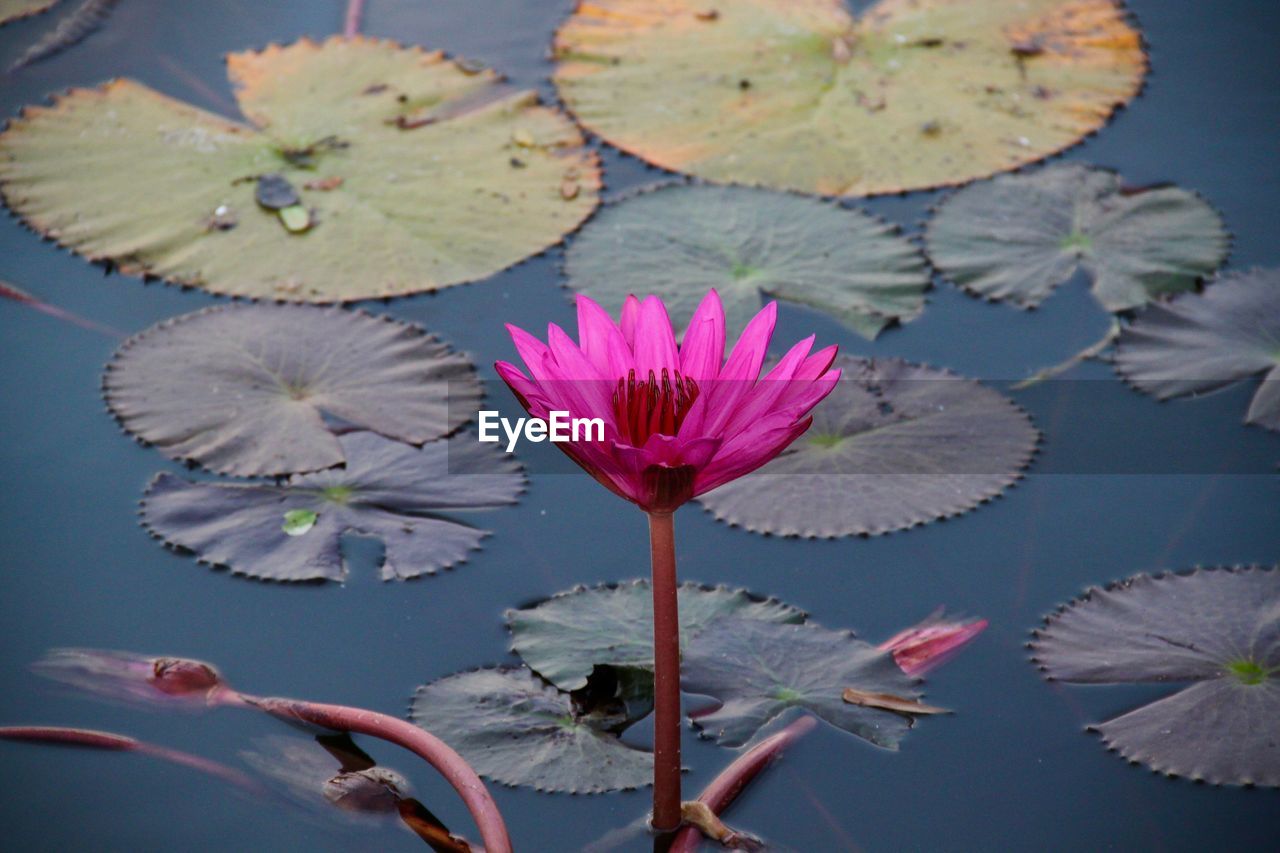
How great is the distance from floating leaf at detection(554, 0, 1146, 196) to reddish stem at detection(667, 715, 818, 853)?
4.82ft

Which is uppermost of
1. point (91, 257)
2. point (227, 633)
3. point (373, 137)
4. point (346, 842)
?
point (373, 137)

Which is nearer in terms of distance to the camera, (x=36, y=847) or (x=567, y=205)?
(x=36, y=847)

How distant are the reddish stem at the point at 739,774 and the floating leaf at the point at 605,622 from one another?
193mm

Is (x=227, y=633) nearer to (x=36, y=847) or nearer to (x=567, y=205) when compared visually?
(x=36, y=847)

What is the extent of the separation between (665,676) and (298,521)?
2.86 ft

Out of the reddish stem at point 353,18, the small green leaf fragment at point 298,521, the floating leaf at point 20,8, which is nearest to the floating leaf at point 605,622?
the small green leaf fragment at point 298,521

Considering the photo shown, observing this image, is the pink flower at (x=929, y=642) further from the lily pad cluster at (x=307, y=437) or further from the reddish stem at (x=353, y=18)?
the reddish stem at (x=353, y=18)

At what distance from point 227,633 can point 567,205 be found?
1286 mm

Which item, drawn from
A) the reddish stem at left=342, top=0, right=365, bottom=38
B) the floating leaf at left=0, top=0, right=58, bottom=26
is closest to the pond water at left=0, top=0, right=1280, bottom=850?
the reddish stem at left=342, top=0, right=365, bottom=38

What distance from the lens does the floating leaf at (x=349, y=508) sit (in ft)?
6.56

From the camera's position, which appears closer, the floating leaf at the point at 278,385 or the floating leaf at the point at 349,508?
the floating leaf at the point at 349,508

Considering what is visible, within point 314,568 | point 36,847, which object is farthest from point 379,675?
point 36,847

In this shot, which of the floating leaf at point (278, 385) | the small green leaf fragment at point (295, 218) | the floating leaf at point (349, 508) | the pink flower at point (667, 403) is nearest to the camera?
the pink flower at point (667, 403)

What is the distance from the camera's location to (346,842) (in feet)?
5.25
